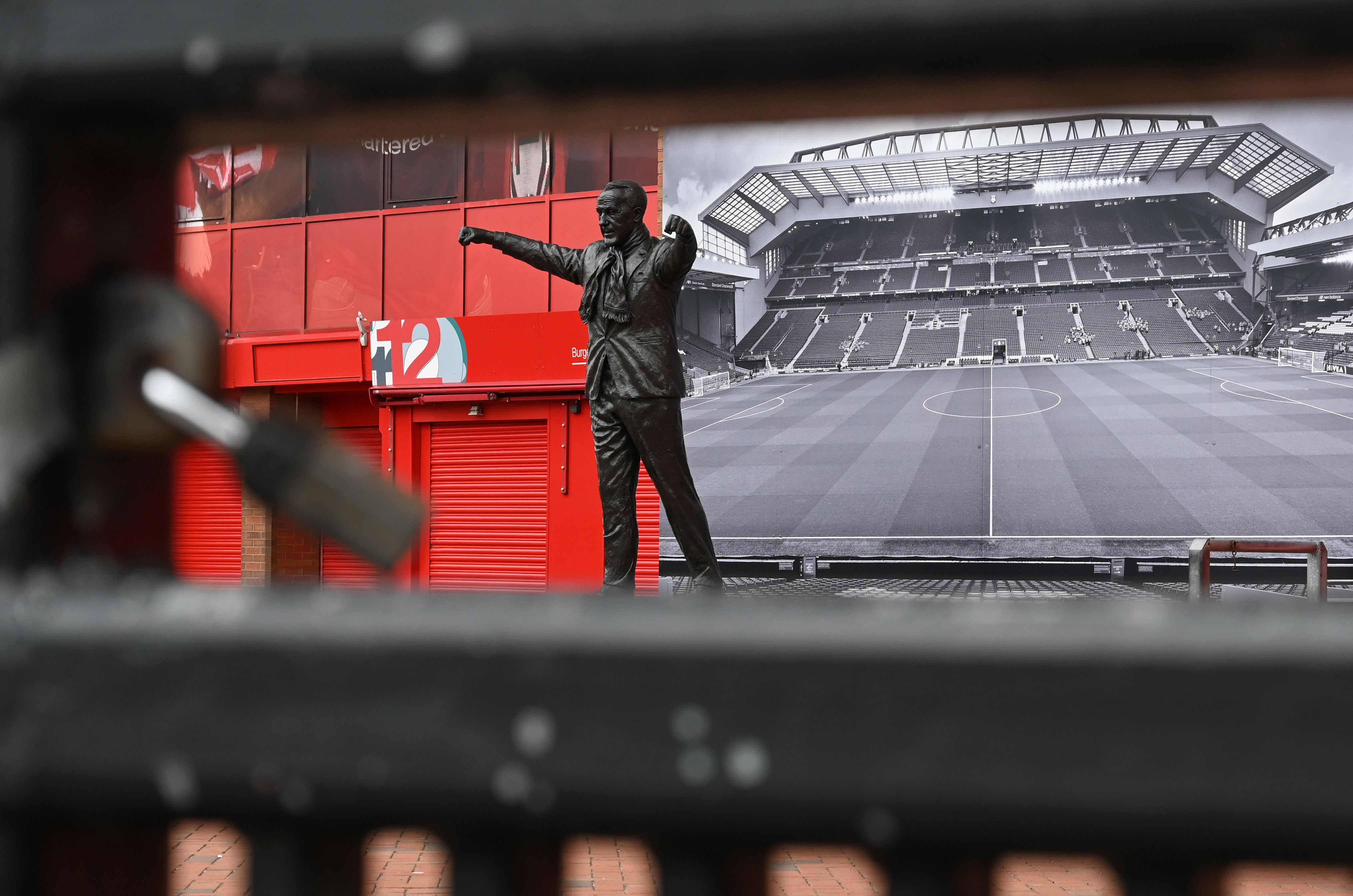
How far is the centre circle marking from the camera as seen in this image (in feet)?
25.6

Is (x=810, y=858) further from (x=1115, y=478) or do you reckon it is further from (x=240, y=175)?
(x=240, y=175)

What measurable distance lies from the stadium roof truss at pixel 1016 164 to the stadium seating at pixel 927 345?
1.04m

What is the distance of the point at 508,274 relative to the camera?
348 inches

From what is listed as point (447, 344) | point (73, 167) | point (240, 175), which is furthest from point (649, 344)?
point (240, 175)

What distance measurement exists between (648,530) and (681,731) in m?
7.50

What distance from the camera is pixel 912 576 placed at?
709cm

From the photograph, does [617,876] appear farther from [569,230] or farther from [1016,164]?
[569,230]

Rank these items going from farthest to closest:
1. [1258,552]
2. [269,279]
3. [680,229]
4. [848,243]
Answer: [269,279] → [848,243] → [1258,552] → [680,229]

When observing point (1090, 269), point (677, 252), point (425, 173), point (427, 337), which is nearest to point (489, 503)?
point (427, 337)

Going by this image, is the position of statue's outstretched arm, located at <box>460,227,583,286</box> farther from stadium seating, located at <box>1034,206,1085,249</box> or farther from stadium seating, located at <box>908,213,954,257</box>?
stadium seating, located at <box>1034,206,1085,249</box>

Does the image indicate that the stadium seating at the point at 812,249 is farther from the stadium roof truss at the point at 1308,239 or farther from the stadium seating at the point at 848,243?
the stadium roof truss at the point at 1308,239

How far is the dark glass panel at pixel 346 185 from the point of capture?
9531 millimetres

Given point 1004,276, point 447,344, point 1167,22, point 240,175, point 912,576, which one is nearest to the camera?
point 1167,22

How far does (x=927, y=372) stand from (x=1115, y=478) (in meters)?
1.76
